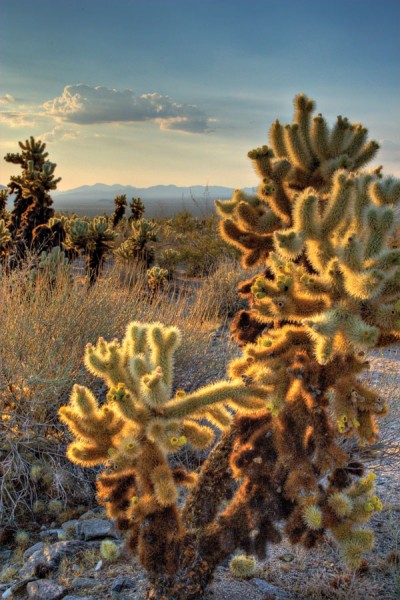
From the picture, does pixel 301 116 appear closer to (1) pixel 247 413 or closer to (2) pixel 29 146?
(1) pixel 247 413

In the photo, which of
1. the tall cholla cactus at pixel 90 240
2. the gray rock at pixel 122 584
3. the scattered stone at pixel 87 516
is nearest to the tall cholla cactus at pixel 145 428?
the gray rock at pixel 122 584

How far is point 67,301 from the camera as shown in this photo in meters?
5.66

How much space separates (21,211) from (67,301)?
14.6ft

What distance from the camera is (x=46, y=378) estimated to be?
486 cm

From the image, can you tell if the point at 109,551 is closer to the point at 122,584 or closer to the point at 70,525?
the point at 122,584

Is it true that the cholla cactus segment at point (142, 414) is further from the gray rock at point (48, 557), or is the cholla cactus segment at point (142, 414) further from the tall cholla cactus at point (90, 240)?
the tall cholla cactus at point (90, 240)

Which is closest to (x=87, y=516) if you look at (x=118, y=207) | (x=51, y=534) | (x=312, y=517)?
(x=51, y=534)

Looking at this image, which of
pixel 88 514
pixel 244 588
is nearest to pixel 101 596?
pixel 244 588

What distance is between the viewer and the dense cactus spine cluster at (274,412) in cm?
207

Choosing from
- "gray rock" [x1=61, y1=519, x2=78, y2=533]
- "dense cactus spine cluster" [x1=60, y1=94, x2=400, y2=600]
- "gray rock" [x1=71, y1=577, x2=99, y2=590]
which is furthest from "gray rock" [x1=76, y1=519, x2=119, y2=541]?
"dense cactus spine cluster" [x1=60, y1=94, x2=400, y2=600]

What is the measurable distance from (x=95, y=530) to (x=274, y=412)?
2.22m

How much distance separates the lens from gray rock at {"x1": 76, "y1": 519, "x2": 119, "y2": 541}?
12.3ft

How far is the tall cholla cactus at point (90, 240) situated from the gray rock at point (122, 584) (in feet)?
18.8

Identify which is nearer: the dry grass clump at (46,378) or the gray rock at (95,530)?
the gray rock at (95,530)
